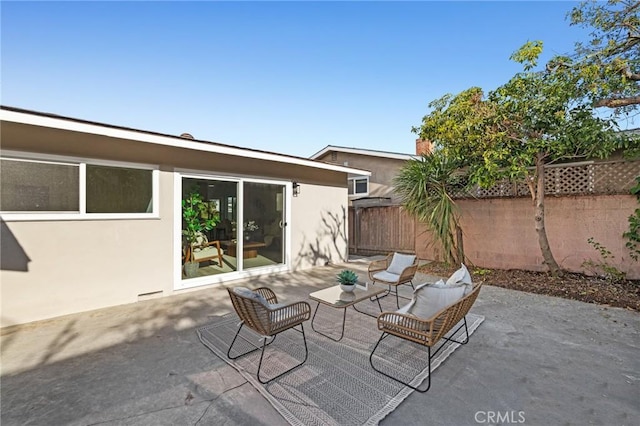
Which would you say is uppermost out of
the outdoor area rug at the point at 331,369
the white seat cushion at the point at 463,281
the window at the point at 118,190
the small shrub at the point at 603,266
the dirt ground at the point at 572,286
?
the window at the point at 118,190

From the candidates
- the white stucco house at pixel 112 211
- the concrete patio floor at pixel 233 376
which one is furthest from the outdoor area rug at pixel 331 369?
the white stucco house at pixel 112 211

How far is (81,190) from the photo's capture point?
170 inches

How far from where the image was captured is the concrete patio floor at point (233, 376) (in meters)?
2.16

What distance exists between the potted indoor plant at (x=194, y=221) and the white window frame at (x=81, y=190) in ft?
1.83

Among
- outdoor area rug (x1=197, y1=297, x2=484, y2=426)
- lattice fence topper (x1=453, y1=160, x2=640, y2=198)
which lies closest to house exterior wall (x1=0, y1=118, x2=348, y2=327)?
outdoor area rug (x1=197, y1=297, x2=484, y2=426)

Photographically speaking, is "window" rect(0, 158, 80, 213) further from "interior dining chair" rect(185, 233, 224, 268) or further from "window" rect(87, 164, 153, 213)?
"interior dining chair" rect(185, 233, 224, 268)

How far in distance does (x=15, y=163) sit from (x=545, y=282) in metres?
9.44

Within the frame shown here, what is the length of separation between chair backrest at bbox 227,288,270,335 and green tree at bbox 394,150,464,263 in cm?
555

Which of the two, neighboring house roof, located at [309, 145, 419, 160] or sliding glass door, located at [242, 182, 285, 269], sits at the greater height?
neighboring house roof, located at [309, 145, 419, 160]

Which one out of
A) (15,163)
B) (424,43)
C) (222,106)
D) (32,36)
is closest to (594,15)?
(424,43)

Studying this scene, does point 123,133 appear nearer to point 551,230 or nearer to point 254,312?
point 254,312

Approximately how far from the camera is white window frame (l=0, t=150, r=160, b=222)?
3.87 m

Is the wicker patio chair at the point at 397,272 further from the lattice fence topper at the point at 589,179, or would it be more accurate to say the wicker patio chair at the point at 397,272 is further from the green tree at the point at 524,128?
the lattice fence topper at the point at 589,179

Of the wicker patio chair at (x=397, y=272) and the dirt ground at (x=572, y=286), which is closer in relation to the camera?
the wicker patio chair at (x=397, y=272)
